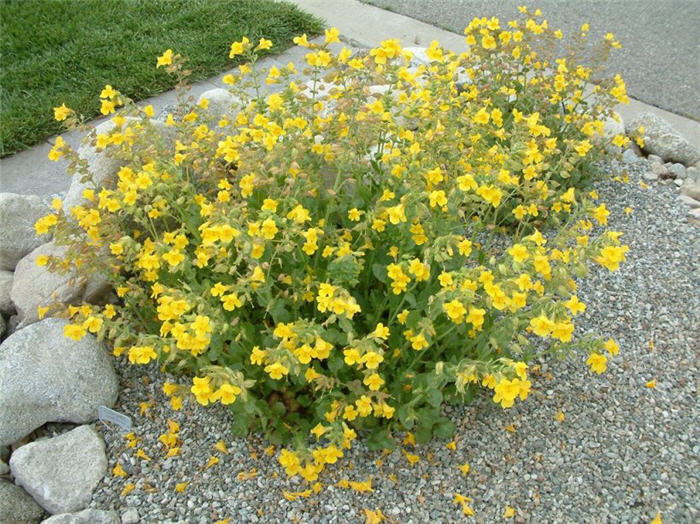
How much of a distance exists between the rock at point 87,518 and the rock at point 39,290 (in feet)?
3.19

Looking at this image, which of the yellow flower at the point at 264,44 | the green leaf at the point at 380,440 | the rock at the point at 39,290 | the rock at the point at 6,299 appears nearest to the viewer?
the green leaf at the point at 380,440

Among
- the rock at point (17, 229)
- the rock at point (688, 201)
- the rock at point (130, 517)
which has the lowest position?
the rock at point (130, 517)

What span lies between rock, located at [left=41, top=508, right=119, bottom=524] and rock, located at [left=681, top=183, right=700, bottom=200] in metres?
3.65

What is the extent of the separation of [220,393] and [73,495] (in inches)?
34.5

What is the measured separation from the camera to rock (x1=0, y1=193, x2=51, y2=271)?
341 centimetres

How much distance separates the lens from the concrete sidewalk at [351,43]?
Result: 165 inches

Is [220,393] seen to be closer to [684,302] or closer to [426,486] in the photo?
[426,486]

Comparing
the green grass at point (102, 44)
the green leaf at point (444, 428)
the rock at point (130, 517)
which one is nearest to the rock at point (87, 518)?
the rock at point (130, 517)

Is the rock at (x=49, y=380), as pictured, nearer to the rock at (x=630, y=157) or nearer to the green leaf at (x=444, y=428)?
the green leaf at (x=444, y=428)

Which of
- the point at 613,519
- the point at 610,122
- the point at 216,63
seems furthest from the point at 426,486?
the point at 216,63

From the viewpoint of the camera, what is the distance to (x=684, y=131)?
5.10 m

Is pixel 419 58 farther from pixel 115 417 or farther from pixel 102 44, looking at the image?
pixel 115 417

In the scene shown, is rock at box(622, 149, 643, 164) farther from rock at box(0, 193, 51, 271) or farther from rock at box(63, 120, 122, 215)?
rock at box(0, 193, 51, 271)

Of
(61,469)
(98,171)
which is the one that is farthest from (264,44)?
(61,469)
